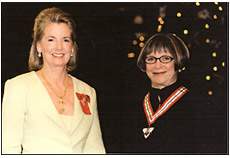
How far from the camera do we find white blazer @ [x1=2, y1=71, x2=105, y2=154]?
222 centimetres

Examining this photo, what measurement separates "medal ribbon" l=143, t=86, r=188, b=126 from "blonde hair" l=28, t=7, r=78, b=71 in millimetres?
638

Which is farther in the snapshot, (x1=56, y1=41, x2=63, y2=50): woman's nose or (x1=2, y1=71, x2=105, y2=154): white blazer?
(x1=56, y1=41, x2=63, y2=50): woman's nose

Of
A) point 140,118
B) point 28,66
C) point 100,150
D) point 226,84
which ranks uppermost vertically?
point 28,66

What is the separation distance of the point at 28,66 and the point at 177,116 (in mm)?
1154

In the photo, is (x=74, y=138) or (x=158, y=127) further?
(x=158, y=127)

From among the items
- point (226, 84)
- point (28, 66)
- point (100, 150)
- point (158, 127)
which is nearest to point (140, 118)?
point (158, 127)

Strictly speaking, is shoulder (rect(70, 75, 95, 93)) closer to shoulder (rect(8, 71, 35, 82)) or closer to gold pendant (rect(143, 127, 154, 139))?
shoulder (rect(8, 71, 35, 82))

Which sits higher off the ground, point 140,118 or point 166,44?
point 166,44

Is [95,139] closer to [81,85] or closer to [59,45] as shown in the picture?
[81,85]

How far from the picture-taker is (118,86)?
2537 millimetres

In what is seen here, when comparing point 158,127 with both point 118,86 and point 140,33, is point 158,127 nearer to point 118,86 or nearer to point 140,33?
point 118,86

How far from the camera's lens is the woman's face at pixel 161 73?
253 centimetres

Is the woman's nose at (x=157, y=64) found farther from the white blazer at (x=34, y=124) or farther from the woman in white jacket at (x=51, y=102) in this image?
the white blazer at (x=34, y=124)

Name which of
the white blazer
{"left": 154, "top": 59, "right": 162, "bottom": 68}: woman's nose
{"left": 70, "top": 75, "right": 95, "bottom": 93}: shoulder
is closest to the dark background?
{"left": 70, "top": 75, "right": 95, "bottom": 93}: shoulder
